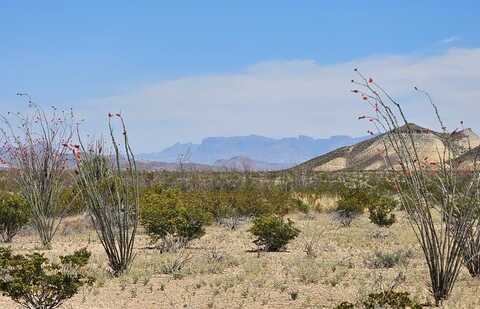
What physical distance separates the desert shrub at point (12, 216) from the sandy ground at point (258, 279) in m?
2.34

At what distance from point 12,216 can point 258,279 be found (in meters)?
11.4

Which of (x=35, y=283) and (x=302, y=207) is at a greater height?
(x=35, y=283)

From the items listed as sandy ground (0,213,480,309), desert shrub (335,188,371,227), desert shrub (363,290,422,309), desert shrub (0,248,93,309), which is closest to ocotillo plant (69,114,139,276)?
sandy ground (0,213,480,309)

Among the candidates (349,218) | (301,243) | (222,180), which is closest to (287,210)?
(349,218)

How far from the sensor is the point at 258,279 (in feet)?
37.9

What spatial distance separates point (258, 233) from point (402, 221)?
10133 millimetres

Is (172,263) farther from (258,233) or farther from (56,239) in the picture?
(56,239)

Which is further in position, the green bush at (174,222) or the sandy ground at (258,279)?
the green bush at (174,222)

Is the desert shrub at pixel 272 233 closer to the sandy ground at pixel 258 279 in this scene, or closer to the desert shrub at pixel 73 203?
the sandy ground at pixel 258 279

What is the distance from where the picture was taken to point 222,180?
154 ft

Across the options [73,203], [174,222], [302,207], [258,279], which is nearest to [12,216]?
[174,222]

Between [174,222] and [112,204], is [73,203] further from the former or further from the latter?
[112,204]

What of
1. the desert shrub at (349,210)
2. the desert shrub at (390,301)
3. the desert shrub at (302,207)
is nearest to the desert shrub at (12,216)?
the desert shrub at (349,210)

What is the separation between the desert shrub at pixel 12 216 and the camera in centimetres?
1978
